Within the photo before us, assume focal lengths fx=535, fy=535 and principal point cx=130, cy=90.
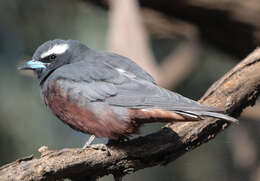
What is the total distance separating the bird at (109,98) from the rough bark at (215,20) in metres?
2.77

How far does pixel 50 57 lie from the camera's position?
5531mm

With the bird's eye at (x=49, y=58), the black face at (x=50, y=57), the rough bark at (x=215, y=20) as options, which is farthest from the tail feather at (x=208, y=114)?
the rough bark at (x=215, y=20)

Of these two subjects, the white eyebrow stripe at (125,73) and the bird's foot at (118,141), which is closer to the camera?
the bird's foot at (118,141)

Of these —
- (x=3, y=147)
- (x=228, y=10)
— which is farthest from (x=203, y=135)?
(x=3, y=147)

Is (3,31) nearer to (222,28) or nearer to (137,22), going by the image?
(137,22)

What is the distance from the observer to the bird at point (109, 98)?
4707mm

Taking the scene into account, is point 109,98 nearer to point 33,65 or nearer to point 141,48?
point 33,65

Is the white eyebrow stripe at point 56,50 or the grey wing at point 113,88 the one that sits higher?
the white eyebrow stripe at point 56,50

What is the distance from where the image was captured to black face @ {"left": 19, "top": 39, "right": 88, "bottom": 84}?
5.47 metres

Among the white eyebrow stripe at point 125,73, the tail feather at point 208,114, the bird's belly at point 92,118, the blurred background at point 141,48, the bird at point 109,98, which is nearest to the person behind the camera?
the tail feather at point 208,114

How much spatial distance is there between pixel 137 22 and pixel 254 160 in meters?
2.90

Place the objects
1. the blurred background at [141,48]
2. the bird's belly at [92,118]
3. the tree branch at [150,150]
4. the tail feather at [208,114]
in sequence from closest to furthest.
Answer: the tree branch at [150,150] → the tail feather at [208,114] → the bird's belly at [92,118] → the blurred background at [141,48]

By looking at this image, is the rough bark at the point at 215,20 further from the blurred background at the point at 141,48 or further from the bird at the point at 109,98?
the bird at the point at 109,98

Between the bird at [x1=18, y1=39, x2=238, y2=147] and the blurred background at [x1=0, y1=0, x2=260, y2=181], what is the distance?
1.87 meters
